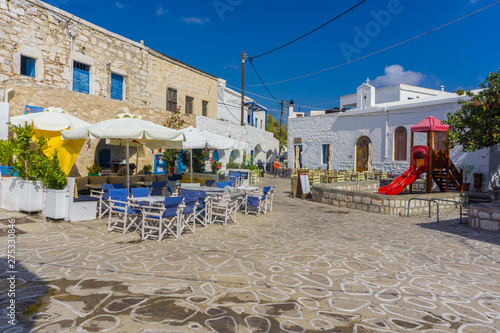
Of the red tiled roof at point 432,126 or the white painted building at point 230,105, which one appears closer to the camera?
the red tiled roof at point 432,126

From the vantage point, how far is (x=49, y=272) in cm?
382

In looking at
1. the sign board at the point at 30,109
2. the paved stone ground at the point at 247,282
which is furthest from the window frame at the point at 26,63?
the paved stone ground at the point at 247,282

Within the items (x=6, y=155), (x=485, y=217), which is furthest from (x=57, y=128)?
(x=485, y=217)

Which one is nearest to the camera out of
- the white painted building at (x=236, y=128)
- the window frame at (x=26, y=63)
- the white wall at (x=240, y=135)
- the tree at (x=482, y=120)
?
the tree at (x=482, y=120)

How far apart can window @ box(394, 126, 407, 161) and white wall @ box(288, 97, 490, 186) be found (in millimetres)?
237

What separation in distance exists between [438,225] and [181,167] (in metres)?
11.6

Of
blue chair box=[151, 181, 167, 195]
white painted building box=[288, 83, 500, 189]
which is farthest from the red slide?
blue chair box=[151, 181, 167, 195]

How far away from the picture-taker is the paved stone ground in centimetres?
289

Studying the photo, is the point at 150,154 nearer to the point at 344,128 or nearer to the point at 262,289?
the point at 262,289

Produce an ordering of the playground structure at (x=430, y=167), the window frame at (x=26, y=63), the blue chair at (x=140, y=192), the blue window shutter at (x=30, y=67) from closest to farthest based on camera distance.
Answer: the blue chair at (x=140, y=192), the window frame at (x=26, y=63), the blue window shutter at (x=30, y=67), the playground structure at (x=430, y=167)

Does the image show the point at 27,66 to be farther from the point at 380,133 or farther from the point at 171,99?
the point at 380,133

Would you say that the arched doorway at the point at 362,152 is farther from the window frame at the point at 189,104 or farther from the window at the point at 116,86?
the window at the point at 116,86

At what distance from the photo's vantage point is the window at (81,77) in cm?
1345

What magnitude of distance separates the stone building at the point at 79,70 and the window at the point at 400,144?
12788mm
